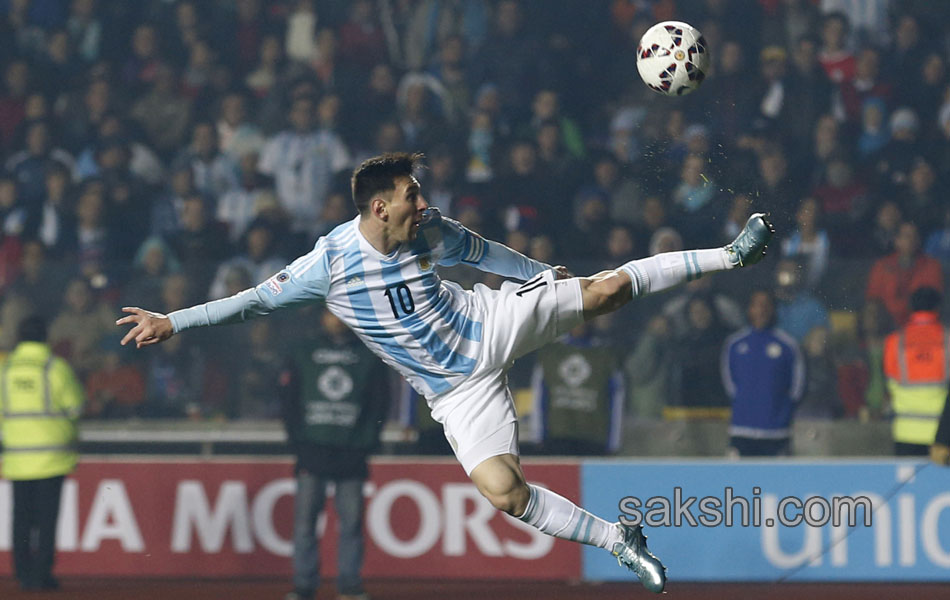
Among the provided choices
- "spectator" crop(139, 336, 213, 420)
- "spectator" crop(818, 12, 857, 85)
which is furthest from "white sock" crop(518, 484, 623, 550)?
"spectator" crop(818, 12, 857, 85)

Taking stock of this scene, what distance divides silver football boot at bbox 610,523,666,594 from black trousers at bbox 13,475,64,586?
4877 millimetres

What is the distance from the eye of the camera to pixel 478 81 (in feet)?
38.7

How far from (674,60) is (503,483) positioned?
2.15 m

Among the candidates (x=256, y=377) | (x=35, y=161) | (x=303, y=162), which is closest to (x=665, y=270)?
(x=256, y=377)

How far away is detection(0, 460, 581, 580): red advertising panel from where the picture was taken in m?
9.56

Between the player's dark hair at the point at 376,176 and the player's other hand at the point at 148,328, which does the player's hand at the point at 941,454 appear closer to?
the player's dark hair at the point at 376,176

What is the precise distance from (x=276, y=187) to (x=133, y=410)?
2504 mm

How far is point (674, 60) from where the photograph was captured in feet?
21.3

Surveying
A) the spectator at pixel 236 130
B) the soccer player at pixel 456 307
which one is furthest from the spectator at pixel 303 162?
the soccer player at pixel 456 307

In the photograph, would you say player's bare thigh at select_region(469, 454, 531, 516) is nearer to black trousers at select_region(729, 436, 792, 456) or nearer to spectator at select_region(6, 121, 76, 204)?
black trousers at select_region(729, 436, 792, 456)

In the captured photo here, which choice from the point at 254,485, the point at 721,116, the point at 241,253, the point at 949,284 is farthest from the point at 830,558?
the point at 241,253

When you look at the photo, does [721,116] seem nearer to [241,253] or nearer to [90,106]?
[241,253]

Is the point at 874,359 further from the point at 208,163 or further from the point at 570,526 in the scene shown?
the point at 208,163

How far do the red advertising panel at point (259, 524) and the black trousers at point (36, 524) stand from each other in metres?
0.31
